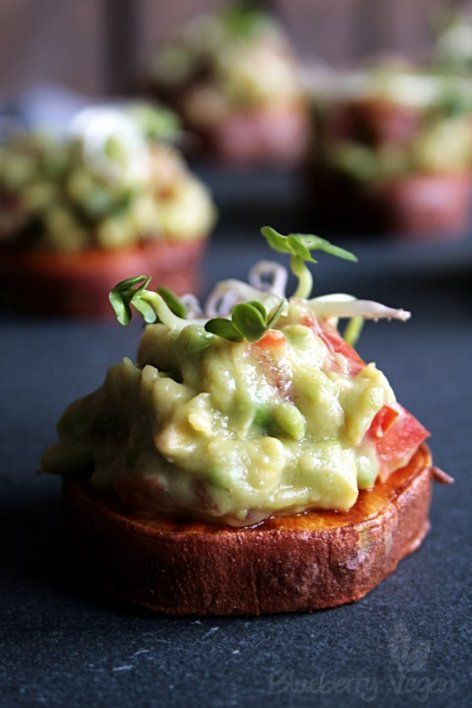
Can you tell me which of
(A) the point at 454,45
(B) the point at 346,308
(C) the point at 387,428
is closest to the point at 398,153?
(A) the point at 454,45

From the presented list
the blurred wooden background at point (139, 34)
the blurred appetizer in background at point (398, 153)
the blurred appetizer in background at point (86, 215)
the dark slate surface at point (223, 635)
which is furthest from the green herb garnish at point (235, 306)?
the blurred wooden background at point (139, 34)

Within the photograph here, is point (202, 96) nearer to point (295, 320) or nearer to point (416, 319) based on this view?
point (416, 319)

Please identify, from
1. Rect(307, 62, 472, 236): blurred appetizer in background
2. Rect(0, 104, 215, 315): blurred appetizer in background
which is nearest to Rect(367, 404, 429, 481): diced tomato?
Rect(0, 104, 215, 315): blurred appetizer in background

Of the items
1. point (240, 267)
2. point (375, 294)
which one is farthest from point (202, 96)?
point (375, 294)

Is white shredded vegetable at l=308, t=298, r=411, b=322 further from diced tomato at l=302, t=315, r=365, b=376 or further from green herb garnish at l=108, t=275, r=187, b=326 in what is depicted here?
green herb garnish at l=108, t=275, r=187, b=326

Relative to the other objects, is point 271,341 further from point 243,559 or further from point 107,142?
point 107,142

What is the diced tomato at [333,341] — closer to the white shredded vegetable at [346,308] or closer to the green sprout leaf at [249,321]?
the white shredded vegetable at [346,308]

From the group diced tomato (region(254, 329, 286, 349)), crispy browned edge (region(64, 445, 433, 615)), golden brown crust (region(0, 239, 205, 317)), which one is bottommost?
golden brown crust (region(0, 239, 205, 317))
